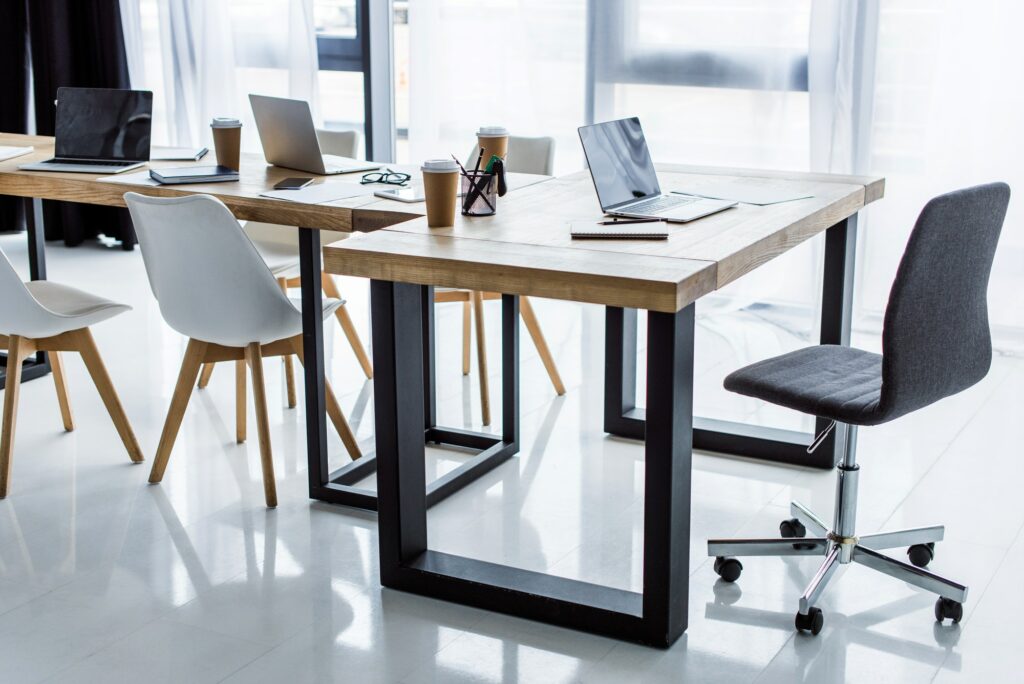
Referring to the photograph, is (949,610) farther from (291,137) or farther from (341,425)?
(291,137)

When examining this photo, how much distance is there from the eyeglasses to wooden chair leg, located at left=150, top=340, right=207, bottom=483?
0.62 m

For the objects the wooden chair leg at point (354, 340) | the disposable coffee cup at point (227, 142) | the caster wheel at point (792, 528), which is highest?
the disposable coffee cup at point (227, 142)

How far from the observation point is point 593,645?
237 centimetres

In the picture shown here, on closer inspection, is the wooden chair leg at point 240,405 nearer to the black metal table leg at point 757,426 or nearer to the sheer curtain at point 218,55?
the black metal table leg at point 757,426

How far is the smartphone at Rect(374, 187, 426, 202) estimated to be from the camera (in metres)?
2.91

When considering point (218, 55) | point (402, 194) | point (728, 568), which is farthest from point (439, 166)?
point (218, 55)

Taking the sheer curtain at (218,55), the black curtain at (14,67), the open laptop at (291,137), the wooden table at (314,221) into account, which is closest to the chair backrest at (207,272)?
the wooden table at (314,221)

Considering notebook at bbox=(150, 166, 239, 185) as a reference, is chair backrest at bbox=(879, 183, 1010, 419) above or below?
below

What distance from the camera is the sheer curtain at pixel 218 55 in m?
5.57

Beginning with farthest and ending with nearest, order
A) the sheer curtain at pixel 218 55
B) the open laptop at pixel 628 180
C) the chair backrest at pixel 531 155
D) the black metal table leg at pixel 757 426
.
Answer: the sheer curtain at pixel 218 55 → the chair backrest at pixel 531 155 → the black metal table leg at pixel 757 426 → the open laptop at pixel 628 180

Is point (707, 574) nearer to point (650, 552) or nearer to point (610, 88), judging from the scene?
point (650, 552)

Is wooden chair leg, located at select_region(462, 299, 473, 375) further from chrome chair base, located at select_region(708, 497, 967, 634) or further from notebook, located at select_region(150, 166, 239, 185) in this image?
chrome chair base, located at select_region(708, 497, 967, 634)

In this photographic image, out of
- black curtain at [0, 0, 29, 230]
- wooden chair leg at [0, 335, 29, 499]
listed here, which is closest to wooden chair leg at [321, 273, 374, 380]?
wooden chair leg at [0, 335, 29, 499]

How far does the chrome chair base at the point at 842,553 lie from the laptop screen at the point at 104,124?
2.06 meters
